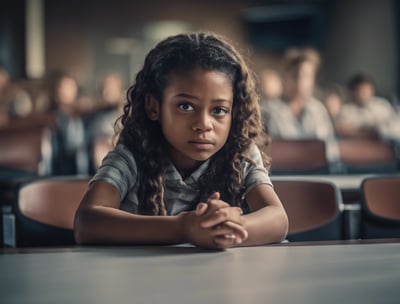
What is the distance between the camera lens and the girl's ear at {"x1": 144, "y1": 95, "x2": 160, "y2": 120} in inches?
53.0

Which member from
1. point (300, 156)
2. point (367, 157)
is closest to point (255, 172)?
point (300, 156)

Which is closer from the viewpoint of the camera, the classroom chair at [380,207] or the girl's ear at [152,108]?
the girl's ear at [152,108]

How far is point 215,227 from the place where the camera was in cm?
95

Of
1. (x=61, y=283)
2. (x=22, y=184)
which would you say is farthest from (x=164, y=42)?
(x=61, y=283)

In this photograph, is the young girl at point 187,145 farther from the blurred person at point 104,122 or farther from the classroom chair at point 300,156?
the classroom chair at point 300,156

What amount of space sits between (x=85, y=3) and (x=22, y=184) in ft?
34.2

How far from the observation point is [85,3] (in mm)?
11430

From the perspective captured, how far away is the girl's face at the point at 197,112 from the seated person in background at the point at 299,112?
2.84 meters

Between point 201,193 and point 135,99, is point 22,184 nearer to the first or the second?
point 135,99

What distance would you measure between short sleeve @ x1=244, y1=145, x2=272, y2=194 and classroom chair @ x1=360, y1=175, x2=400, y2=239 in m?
→ 0.43

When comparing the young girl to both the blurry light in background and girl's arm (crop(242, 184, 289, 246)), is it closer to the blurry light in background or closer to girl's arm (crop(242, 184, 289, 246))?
girl's arm (crop(242, 184, 289, 246))

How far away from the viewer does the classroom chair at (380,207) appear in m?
1.63

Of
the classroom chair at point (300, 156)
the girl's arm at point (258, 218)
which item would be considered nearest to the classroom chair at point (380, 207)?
the girl's arm at point (258, 218)

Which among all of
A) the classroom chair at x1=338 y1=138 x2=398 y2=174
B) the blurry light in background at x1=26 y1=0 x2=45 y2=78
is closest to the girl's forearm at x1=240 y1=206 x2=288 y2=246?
the classroom chair at x1=338 y1=138 x2=398 y2=174
